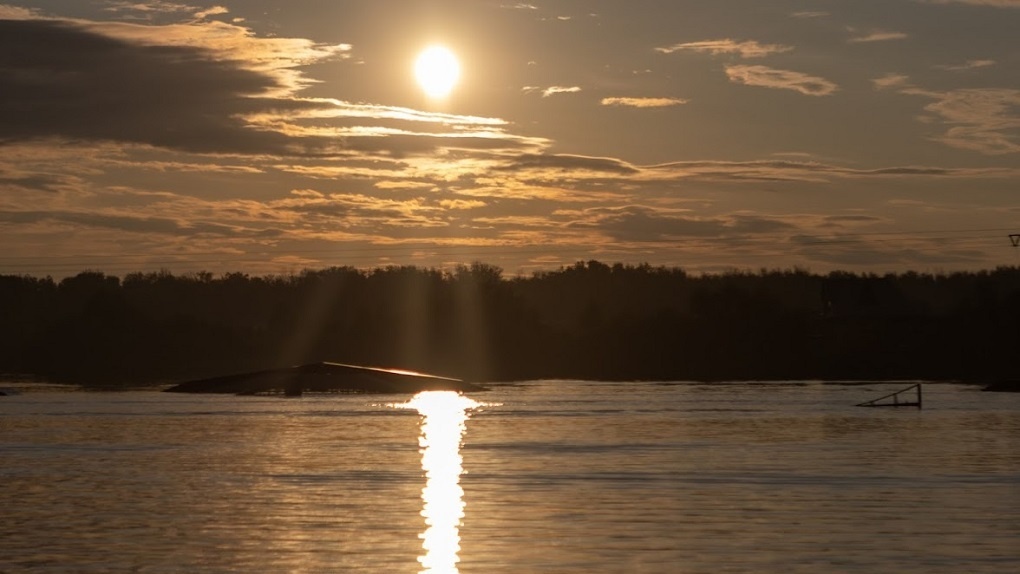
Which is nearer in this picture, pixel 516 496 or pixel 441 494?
pixel 516 496

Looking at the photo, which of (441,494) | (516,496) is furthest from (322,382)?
(516,496)

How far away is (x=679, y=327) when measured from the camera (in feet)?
618

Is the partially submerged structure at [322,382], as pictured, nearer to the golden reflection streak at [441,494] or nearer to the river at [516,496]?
the golden reflection streak at [441,494]

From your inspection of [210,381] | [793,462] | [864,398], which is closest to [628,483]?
[793,462]

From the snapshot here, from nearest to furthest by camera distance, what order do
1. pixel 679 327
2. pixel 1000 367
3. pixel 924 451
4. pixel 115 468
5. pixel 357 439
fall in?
pixel 115 468, pixel 924 451, pixel 357 439, pixel 1000 367, pixel 679 327

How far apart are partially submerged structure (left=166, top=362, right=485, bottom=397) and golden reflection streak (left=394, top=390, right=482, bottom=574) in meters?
67.6

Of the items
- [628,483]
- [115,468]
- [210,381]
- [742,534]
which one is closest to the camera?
[742,534]

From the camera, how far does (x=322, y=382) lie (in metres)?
154

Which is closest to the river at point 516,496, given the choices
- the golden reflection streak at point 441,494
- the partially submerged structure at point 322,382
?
the golden reflection streak at point 441,494

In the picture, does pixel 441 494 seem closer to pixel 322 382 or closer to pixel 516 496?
pixel 516 496

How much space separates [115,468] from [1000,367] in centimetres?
13304

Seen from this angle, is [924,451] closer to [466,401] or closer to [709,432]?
[709,432]

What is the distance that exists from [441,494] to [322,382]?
117589 mm

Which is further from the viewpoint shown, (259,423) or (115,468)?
(259,423)
